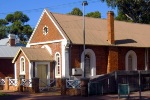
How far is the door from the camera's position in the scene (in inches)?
1253

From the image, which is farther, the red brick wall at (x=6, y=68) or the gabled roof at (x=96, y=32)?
the red brick wall at (x=6, y=68)

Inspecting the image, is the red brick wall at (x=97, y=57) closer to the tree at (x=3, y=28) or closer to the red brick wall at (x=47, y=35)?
the red brick wall at (x=47, y=35)

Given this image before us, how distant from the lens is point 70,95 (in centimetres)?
2564

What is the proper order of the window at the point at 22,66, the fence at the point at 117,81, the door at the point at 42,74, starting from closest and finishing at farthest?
the fence at the point at 117,81
the door at the point at 42,74
the window at the point at 22,66

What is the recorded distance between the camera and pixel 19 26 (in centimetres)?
7794

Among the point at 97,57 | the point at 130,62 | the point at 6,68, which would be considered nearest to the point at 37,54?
the point at 97,57

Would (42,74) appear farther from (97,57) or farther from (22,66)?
(97,57)

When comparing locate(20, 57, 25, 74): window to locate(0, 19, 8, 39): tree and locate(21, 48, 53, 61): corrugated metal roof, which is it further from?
locate(0, 19, 8, 39): tree

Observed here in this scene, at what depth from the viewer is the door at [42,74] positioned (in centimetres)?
3183

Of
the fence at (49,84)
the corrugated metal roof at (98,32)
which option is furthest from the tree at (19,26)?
the fence at (49,84)

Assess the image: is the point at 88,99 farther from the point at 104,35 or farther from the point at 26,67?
the point at 104,35

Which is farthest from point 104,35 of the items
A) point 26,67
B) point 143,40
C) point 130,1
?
point 130,1

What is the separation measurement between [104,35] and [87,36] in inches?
103

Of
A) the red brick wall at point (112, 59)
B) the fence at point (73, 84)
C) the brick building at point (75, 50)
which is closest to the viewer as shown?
the fence at point (73, 84)
